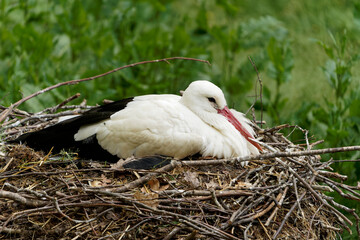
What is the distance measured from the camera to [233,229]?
15.1 ft

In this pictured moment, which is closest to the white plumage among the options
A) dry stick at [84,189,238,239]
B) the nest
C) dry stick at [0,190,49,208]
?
the nest

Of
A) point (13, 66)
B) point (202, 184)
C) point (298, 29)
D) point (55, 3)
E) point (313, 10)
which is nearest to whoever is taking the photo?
point (202, 184)

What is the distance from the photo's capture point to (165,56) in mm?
9328

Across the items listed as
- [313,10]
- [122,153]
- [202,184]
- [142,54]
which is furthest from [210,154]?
[313,10]

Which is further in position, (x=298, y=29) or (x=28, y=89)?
(x=298, y=29)

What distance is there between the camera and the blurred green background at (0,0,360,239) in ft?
24.1

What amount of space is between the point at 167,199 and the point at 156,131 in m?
0.74

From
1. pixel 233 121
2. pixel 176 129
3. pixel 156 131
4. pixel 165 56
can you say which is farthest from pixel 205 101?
pixel 165 56

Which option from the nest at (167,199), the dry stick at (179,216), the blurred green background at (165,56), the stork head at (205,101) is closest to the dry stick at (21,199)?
the nest at (167,199)

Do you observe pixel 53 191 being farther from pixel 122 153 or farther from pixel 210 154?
pixel 210 154

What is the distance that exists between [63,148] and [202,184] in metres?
1.28

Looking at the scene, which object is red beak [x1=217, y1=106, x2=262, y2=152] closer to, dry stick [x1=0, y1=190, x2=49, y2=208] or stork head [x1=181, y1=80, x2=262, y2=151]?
stork head [x1=181, y1=80, x2=262, y2=151]

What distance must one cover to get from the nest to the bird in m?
0.13

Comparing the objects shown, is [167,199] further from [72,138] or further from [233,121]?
[233,121]
